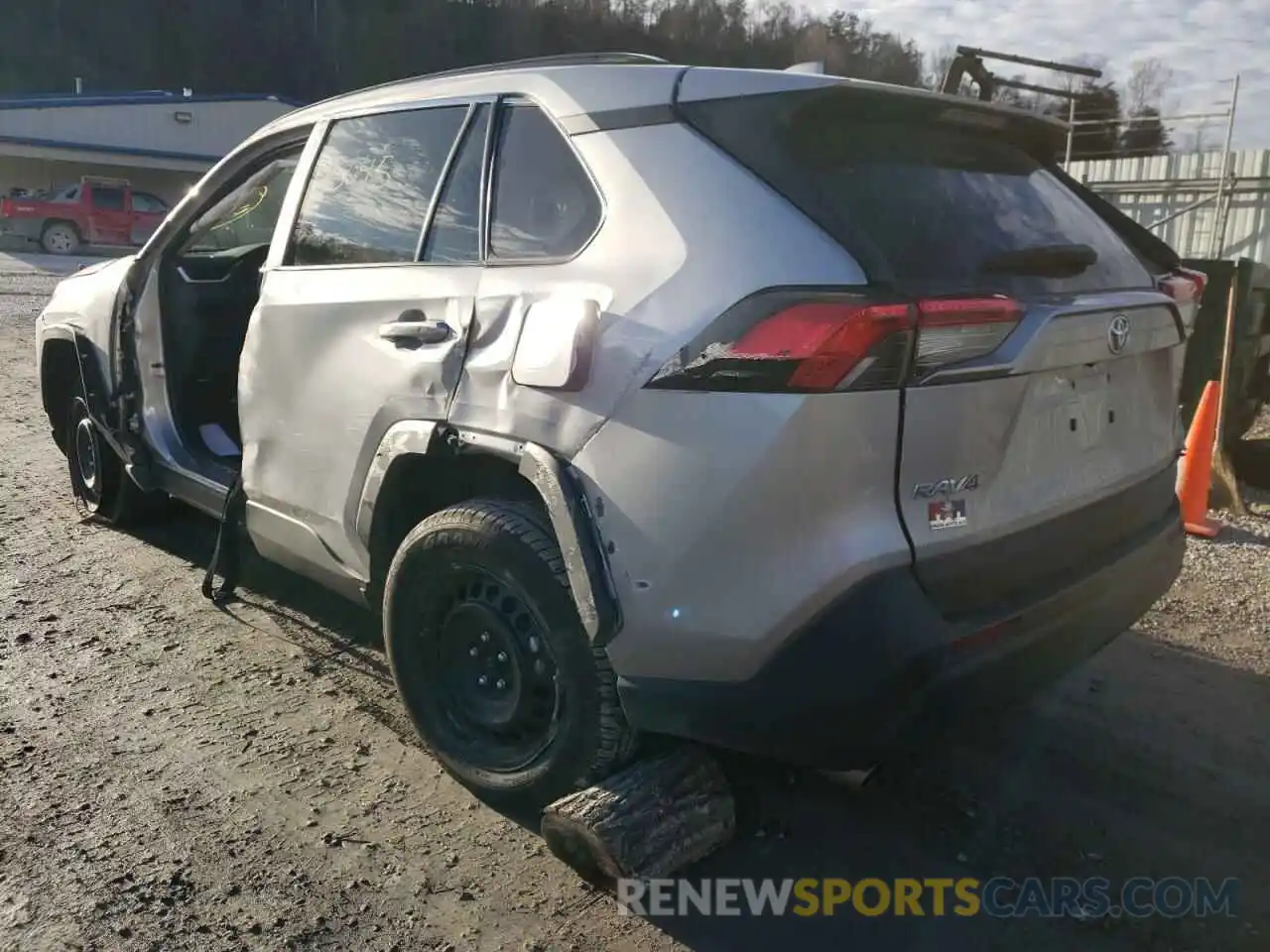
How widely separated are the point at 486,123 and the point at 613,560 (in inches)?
54.5

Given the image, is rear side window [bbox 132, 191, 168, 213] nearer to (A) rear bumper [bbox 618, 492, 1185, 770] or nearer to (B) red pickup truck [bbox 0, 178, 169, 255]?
(B) red pickup truck [bbox 0, 178, 169, 255]

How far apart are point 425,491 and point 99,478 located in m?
3.03

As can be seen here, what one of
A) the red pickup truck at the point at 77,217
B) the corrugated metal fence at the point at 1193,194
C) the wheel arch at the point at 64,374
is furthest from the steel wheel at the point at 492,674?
the red pickup truck at the point at 77,217

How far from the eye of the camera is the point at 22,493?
6.09 metres

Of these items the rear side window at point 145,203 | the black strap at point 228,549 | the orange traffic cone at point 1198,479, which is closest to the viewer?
the black strap at point 228,549

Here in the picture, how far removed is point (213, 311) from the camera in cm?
487

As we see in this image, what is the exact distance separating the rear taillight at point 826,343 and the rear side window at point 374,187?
1274 millimetres

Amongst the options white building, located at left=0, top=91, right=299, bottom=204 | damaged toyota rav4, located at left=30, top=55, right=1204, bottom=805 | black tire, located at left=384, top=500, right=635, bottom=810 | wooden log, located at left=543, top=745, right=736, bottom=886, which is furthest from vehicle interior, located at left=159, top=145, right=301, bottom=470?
white building, located at left=0, top=91, right=299, bottom=204

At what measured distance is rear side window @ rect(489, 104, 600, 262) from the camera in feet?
8.92

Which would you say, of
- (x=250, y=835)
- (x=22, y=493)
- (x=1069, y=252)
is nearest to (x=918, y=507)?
(x=1069, y=252)

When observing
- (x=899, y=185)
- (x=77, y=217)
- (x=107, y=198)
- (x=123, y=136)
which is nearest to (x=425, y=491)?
(x=899, y=185)

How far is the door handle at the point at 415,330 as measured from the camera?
2.93m

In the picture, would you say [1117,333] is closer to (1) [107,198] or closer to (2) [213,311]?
(2) [213,311]

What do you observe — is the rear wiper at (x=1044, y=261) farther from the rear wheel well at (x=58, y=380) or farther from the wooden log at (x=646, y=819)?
the rear wheel well at (x=58, y=380)
